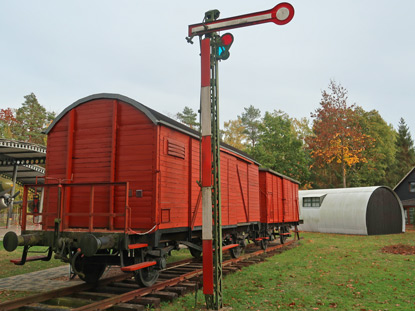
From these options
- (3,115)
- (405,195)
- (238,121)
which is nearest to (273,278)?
(405,195)

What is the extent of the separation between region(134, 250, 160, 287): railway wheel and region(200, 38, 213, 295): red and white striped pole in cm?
174

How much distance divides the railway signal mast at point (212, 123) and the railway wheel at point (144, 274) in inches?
68.3

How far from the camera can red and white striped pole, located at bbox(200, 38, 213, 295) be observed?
6469mm

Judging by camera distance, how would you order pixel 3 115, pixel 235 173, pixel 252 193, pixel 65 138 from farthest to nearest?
pixel 3 115, pixel 252 193, pixel 235 173, pixel 65 138

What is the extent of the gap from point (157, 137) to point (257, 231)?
29.2ft

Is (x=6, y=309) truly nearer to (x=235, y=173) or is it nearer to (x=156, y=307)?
(x=156, y=307)

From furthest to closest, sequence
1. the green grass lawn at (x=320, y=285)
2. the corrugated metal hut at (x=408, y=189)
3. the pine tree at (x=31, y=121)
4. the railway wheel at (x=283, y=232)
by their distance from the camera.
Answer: the pine tree at (x=31, y=121) < the corrugated metal hut at (x=408, y=189) < the railway wheel at (x=283, y=232) < the green grass lawn at (x=320, y=285)

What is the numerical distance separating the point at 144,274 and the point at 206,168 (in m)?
3.05

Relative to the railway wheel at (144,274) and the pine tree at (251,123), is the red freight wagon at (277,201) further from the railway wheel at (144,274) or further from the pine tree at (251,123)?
the pine tree at (251,123)

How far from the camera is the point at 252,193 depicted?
1440cm

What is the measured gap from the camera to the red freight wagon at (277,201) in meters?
16.3

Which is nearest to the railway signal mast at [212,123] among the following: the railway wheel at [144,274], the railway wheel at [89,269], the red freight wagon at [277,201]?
the railway wheel at [144,274]

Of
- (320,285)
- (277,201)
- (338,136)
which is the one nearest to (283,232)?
(277,201)

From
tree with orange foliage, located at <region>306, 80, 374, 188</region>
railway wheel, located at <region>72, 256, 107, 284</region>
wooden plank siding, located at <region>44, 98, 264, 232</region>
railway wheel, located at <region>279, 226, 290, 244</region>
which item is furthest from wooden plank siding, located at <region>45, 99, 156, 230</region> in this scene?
tree with orange foliage, located at <region>306, 80, 374, 188</region>
